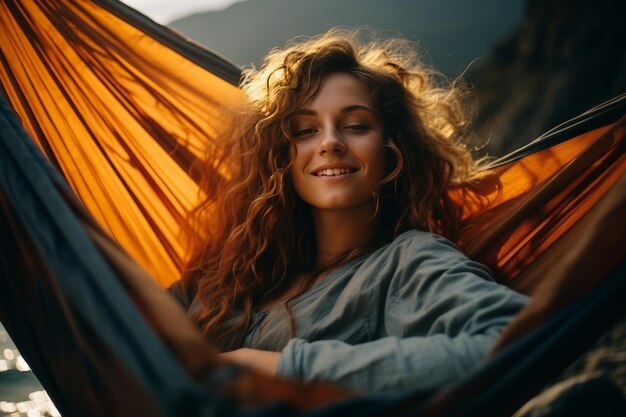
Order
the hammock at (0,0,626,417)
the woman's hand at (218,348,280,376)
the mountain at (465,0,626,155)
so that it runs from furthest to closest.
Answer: the mountain at (465,0,626,155), the woman's hand at (218,348,280,376), the hammock at (0,0,626,417)

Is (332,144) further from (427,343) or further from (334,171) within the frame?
(427,343)

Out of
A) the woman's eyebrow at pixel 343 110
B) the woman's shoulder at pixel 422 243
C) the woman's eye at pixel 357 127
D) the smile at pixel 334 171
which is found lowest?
the woman's shoulder at pixel 422 243

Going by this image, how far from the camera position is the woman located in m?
1.22

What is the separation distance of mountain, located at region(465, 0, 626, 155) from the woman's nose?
3627 mm

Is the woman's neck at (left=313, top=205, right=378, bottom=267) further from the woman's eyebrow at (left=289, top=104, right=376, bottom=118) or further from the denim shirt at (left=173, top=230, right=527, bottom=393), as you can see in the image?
the woman's eyebrow at (left=289, top=104, right=376, bottom=118)

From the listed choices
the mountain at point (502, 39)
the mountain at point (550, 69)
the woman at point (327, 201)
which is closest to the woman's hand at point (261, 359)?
the woman at point (327, 201)

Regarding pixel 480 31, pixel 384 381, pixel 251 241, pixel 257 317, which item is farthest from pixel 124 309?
pixel 480 31

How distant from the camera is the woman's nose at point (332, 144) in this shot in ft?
4.57

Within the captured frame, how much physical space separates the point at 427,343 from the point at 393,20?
295 inches

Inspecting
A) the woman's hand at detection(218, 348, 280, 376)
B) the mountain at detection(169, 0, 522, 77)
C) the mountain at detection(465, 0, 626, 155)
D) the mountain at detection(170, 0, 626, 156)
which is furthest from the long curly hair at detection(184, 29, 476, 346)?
the mountain at detection(169, 0, 522, 77)

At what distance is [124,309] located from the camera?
694mm

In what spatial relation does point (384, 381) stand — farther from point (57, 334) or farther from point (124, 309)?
point (57, 334)

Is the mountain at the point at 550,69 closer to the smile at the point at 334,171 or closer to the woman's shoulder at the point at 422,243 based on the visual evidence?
the smile at the point at 334,171

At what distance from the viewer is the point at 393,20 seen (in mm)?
7703
